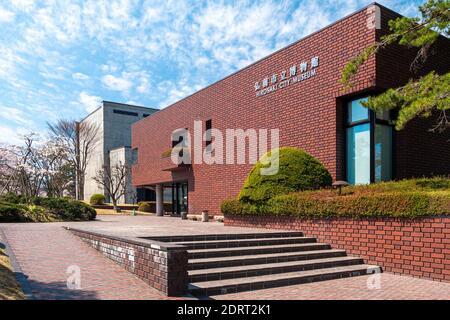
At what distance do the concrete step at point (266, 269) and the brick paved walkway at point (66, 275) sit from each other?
104 cm

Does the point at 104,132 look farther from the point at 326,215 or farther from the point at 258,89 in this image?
the point at 326,215

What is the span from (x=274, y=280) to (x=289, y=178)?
502 cm

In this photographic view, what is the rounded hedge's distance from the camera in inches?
445

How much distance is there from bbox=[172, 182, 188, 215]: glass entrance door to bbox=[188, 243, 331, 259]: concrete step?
1534 centimetres

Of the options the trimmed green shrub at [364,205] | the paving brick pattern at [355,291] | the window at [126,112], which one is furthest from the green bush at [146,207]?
the paving brick pattern at [355,291]

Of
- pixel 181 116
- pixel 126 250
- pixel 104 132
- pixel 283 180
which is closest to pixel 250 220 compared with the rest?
pixel 283 180

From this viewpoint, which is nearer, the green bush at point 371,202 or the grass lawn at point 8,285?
the grass lawn at point 8,285

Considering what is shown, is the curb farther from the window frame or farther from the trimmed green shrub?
the window frame

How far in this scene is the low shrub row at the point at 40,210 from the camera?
1691cm

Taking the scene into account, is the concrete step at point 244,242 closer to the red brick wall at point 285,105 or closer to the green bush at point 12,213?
the red brick wall at point 285,105

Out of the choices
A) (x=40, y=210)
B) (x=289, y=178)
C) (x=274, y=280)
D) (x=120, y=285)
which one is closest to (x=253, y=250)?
(x=274, y=280)

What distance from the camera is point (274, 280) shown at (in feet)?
22.1

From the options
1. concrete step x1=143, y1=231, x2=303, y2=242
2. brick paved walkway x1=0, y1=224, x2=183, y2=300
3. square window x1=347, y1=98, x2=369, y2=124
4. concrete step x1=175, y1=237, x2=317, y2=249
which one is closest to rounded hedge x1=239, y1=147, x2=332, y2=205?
concrete step x1=143, y1=231, x2=303, y2=242

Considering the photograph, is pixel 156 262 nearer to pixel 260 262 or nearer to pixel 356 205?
pixel 260 262
